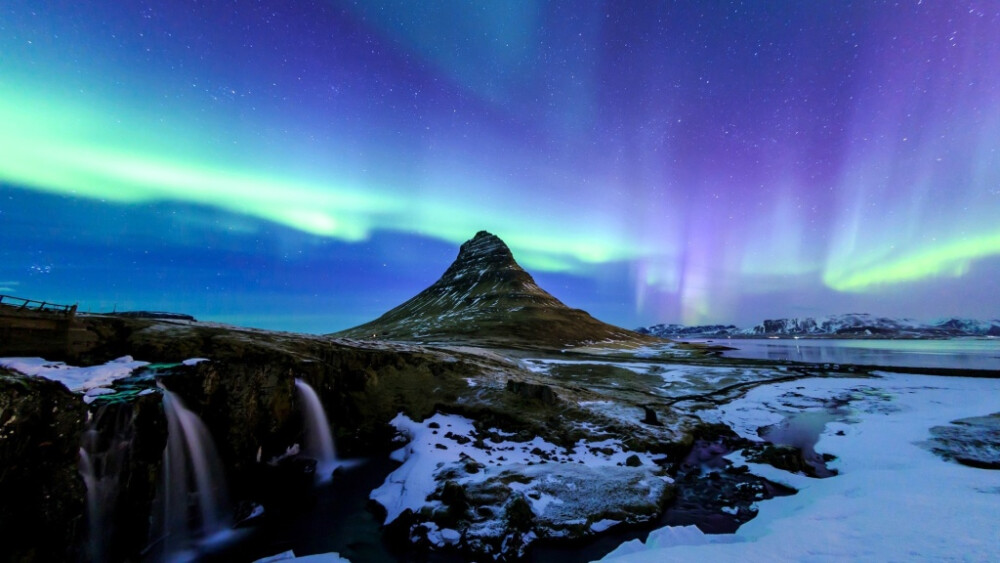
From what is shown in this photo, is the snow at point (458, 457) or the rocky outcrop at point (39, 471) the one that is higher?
the rocky outcrop at point (39, 471)

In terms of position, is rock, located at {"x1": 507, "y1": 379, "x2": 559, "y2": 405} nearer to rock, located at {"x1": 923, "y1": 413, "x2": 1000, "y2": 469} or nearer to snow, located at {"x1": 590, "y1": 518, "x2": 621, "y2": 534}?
snow, located at {"x1": 590, "y1": 518, "x2": 621, "y2": 534}

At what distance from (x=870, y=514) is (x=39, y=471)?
2591cm

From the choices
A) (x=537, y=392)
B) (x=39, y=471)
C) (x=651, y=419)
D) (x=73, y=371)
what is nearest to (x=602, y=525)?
(x=651, y=419)

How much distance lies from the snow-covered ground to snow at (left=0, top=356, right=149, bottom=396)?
21425mm

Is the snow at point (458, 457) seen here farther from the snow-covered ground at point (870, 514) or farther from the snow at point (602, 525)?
the snow-covered ground at point (870, 514)

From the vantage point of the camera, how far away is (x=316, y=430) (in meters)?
25.7

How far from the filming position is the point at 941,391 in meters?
42.8

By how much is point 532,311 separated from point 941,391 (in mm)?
132335

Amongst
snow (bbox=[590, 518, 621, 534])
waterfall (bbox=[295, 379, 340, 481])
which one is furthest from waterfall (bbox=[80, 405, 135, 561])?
snow (bbox=[590, 518, 621, 534])

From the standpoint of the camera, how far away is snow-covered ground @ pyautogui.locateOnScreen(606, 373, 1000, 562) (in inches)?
379

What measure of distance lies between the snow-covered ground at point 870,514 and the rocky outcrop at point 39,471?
17460 millimetres

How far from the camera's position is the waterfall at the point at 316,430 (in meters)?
24.6

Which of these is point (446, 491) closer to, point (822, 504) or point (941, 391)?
point (822, 504)

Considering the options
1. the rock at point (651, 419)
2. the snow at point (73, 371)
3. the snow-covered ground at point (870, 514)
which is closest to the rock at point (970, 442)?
the snow-covered ground at point (870, 514)
